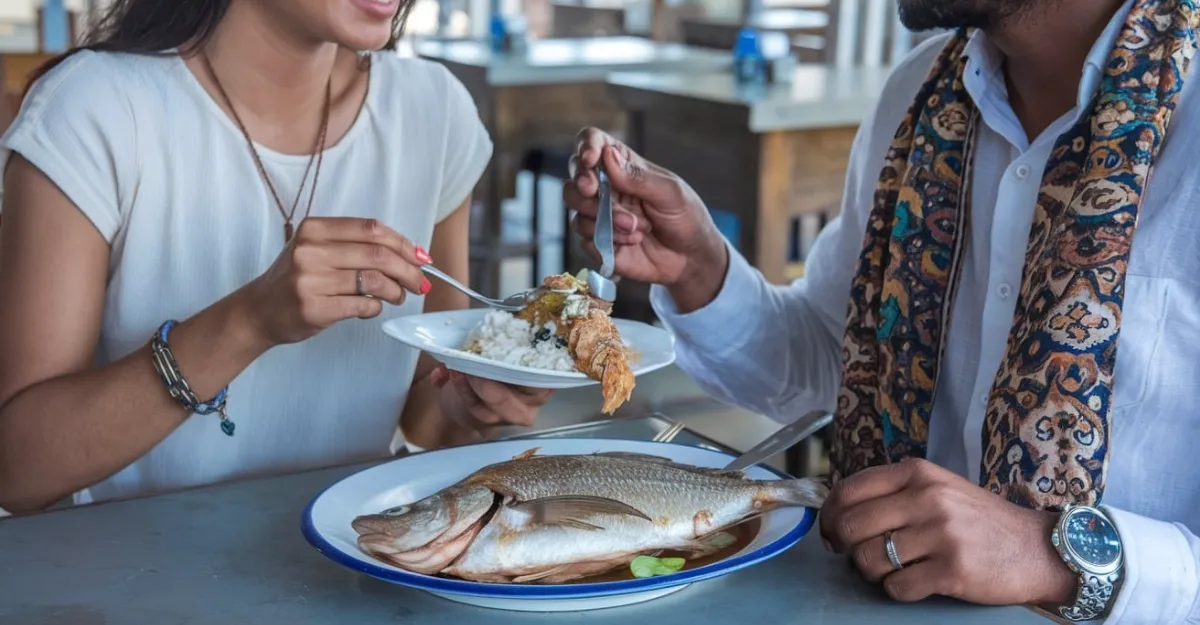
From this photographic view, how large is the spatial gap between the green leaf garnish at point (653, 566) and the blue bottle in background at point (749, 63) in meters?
3.32

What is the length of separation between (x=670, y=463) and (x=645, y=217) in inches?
22.0

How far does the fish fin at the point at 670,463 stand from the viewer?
1.08 metres

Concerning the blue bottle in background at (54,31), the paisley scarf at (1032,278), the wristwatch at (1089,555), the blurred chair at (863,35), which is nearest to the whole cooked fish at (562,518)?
the wristwatch at (1089,555)

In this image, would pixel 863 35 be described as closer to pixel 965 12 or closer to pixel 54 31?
pixel 54 31

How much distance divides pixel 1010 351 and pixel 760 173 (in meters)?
2.25

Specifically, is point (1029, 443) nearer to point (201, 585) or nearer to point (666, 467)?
point (666, 467)

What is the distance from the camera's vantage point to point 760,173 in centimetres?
354

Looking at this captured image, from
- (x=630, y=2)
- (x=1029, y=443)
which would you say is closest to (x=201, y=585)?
(x=1029, y=443)

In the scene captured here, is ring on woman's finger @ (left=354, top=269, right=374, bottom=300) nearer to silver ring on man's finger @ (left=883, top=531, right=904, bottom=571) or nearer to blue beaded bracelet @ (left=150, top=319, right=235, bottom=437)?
blue beaded bracelet @ (left=150, top=319, right=235, bottom=437)

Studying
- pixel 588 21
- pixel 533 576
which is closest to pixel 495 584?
pixel 533 576

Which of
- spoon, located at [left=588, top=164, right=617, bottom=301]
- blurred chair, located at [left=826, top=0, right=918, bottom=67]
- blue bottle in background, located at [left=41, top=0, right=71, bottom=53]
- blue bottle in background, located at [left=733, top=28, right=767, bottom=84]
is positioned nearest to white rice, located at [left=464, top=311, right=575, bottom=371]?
spoon, located at [left=588, top=164, right=617, bottom=301]

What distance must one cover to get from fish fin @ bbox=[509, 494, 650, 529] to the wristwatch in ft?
1.27

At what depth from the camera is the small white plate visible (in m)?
1.16

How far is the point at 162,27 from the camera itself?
5.08 feet
